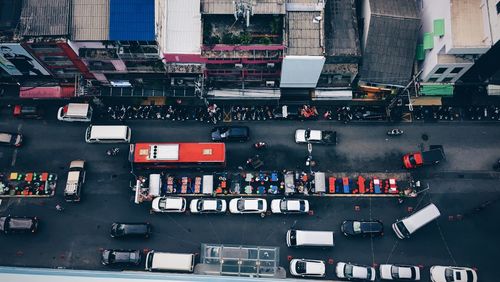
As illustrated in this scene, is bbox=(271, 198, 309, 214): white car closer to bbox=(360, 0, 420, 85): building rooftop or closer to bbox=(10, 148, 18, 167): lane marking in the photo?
bbox=(360, 0, 420, 85): building rooftop

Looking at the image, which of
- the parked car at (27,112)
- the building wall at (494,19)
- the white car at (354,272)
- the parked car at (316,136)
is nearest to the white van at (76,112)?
the parked car at (27,112)

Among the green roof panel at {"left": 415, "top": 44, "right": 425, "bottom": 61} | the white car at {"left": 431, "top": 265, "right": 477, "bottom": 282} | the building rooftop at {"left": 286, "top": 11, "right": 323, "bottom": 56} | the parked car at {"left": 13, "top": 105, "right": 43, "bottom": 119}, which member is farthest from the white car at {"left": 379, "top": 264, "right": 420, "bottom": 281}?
the parked car at {"left": 13, "top": 105, "right": 43, "bottom": 119}

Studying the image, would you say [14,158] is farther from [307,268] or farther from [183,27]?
[307,268]

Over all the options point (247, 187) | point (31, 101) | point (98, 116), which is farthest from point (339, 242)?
point (31, 101)

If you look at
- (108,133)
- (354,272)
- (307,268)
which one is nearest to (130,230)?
(108,133)

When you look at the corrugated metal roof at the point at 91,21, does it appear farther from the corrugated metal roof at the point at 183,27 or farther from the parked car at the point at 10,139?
the parked car at the point at 10,139

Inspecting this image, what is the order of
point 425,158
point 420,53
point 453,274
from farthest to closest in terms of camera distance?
point 420,53 < point 425,158 < point 453,274
